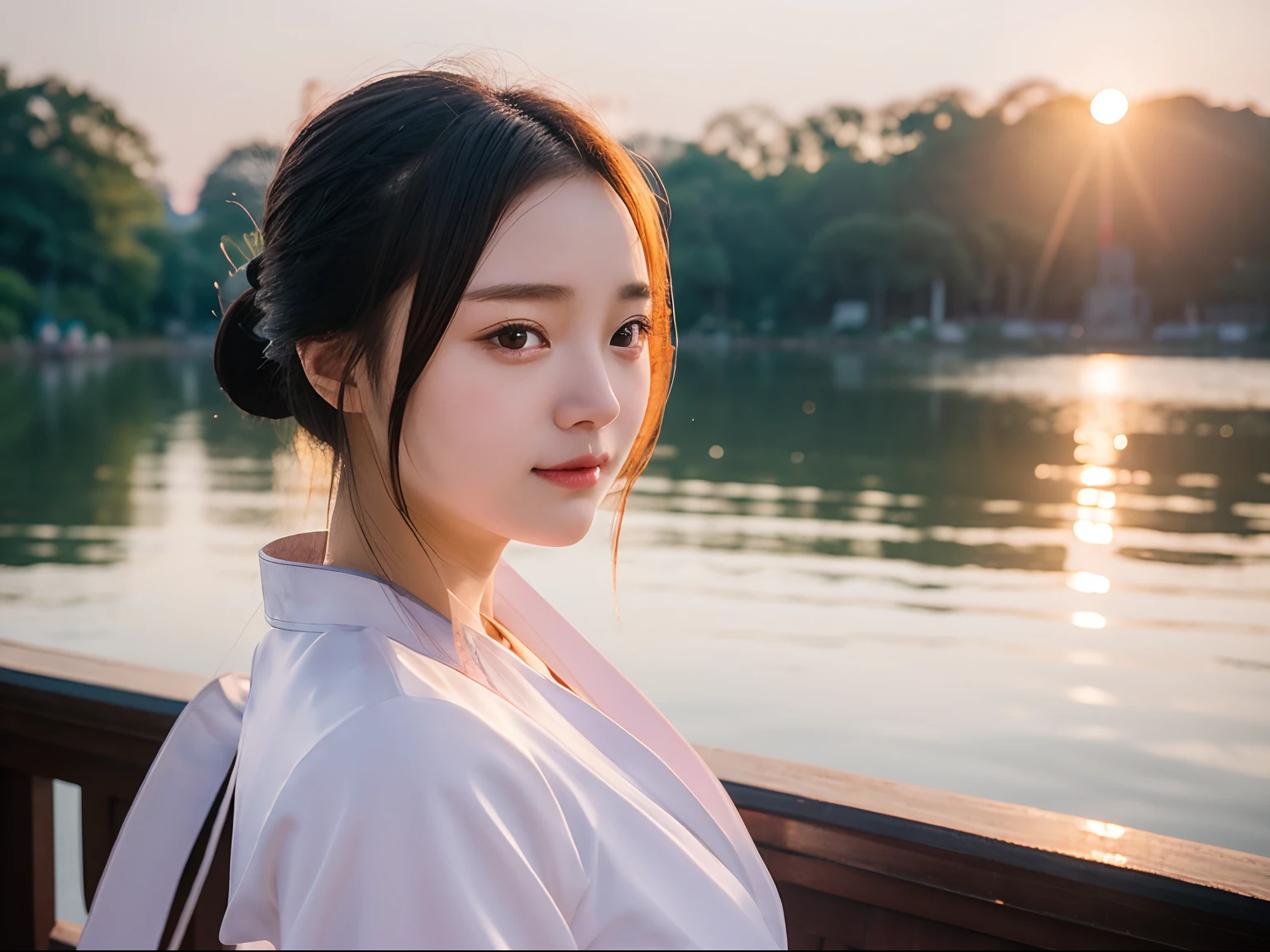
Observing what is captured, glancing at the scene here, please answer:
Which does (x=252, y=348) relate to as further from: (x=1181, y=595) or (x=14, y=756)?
(x=1181, y=595)

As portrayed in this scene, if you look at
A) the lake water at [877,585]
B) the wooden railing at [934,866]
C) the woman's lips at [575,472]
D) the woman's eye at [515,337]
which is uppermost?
the woman's eye at [515,337]

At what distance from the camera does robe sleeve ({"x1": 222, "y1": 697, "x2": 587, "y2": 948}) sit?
0.54 m

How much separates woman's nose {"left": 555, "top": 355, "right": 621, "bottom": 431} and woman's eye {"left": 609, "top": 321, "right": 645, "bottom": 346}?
0.07m

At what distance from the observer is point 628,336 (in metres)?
0.85

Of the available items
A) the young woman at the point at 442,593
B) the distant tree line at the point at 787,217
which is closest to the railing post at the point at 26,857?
the young woman at the point at 442,593

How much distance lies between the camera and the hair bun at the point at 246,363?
0.95 meters

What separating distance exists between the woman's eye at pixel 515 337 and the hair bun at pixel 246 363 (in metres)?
0.28

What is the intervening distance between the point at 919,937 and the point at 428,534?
51 cm

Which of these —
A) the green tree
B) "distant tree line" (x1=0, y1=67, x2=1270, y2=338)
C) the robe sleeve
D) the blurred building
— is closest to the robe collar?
the robe sleeve

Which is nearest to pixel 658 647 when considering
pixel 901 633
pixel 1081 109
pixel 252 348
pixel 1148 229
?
pixel 901 633

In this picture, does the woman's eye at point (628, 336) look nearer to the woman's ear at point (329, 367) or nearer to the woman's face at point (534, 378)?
the woman's face at point (534, 378)

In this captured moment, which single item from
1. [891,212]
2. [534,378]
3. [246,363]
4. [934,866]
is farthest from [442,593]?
[891,212]

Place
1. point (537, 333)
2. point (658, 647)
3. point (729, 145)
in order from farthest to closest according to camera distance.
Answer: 1. point (729, 145)
2. point (658, 647)
3. point (537, 333)

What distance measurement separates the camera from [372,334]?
78 centimetres
